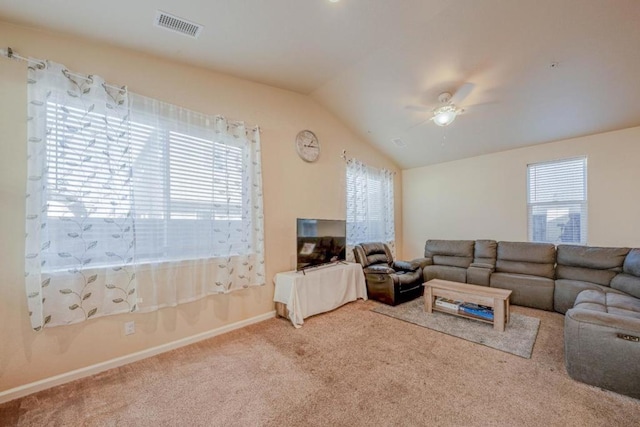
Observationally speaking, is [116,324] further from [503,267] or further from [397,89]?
[503,267]

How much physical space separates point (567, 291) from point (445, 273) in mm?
1547

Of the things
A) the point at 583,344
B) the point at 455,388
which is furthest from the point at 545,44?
the point at 455,388

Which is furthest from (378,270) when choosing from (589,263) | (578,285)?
(589,263)

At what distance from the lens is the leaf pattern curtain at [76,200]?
1.96 metres

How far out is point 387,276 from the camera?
12.6ft

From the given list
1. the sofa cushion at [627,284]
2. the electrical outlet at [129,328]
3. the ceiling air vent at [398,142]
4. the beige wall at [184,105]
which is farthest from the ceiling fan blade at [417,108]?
the electrical outlet at [129,328]

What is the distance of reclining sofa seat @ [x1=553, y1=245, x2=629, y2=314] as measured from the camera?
11.0 ft

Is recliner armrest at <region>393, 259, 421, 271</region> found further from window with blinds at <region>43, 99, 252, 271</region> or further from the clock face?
window with blinds at <region>43, 99, 252, 271</region>

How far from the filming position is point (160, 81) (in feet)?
8.62

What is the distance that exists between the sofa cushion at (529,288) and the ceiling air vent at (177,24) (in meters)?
5.00

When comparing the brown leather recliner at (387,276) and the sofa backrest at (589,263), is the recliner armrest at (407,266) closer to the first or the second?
the brown leather recliner at (387,276)

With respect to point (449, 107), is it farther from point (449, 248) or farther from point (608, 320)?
point (449, 248)

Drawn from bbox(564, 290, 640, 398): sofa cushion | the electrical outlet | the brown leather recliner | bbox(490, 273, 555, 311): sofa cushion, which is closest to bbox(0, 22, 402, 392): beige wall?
the electrical outlet

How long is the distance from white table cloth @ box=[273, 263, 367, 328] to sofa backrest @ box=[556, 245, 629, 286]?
297cm
